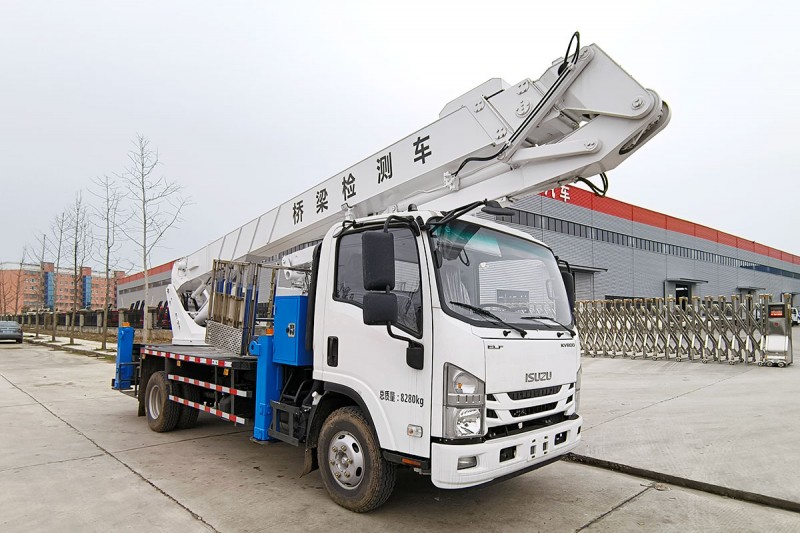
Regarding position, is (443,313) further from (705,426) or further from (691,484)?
(705,426)

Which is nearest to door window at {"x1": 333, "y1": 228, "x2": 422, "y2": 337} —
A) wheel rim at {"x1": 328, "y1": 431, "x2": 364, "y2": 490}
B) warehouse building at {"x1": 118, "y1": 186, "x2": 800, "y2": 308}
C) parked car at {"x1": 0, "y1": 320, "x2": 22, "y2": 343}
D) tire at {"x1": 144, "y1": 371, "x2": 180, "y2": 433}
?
wheel rim at {"x1": 328, "y1": 431, "x2": 364, "y2": 490}

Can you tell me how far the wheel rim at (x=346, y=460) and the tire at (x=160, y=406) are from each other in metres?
3.69

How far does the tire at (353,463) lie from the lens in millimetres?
4082

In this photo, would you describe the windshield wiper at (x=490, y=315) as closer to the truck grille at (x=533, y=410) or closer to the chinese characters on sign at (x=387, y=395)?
the truck grille at (x=533, y=410)

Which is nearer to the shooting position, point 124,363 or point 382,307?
point 382,307

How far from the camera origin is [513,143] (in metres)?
4.80

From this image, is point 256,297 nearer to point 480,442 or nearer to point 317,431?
point 317,431

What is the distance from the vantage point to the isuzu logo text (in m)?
4.02

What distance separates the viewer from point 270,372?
515 centimetres

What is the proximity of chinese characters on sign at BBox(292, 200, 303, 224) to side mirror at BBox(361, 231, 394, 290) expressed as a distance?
3.42m

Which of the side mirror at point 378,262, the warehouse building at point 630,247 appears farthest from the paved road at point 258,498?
the warehouse building at point 630,247

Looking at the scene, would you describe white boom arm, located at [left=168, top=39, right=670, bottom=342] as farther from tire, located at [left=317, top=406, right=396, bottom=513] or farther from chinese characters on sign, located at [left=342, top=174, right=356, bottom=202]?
tire, located at [left=317, top=406, right=396, bottom=513]

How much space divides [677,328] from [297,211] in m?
12.5

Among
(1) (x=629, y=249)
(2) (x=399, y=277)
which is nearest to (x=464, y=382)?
(2) (x=399, y=277)
